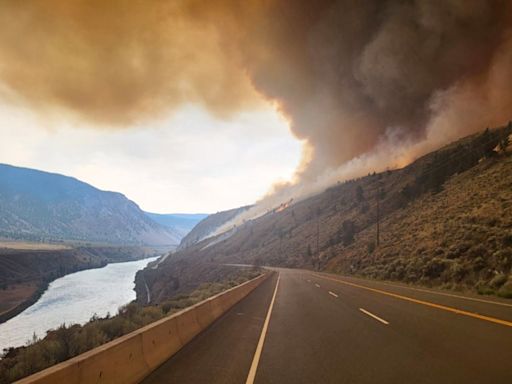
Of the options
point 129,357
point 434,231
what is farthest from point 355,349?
point 434,231

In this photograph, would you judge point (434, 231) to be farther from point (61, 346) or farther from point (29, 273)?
point (29, 273)

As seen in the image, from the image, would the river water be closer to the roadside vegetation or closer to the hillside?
the hillside

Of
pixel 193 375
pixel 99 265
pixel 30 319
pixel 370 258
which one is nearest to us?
pixel 193 375

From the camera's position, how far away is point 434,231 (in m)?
39.5

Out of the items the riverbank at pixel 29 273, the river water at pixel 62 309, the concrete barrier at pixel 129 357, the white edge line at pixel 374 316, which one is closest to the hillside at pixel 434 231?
the white edge line at pixel 374 316

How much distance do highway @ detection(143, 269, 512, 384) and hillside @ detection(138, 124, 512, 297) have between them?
31.1ft

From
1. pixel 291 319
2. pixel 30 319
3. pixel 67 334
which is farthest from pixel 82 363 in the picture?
pixel 30 319

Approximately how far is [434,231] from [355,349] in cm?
3556

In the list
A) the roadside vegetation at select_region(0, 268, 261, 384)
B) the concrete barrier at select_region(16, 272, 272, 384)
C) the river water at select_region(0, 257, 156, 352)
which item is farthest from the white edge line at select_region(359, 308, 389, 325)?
the river water at select_region(0, 257, 156, 352)

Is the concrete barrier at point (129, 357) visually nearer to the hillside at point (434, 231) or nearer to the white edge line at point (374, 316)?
the white edge line at point (374, 316)

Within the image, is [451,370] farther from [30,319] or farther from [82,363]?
[30,319]

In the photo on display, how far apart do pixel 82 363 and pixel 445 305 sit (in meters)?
12.7

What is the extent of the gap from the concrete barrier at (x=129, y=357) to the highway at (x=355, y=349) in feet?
0.82

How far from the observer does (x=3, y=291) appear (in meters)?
87.5
